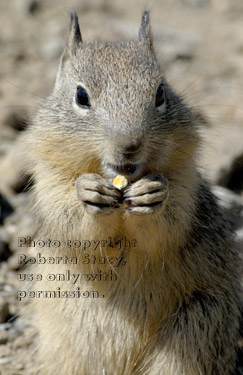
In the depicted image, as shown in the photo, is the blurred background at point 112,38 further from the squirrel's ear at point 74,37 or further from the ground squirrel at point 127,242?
the ground squirrel at point 127,242

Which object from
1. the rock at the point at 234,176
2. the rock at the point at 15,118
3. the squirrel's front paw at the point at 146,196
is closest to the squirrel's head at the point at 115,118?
the squirrel's front paw at the point at 146,196

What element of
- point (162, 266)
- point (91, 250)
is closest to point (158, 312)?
point (162, 266)

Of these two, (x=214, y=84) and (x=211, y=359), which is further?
(x=214, y=84)

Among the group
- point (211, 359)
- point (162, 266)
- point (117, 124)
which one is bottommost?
point (211, 359)

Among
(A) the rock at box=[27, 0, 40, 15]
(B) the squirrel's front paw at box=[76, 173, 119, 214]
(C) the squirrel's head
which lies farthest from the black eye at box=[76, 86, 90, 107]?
(A) the rock at box=[27, 0, 40, 15]

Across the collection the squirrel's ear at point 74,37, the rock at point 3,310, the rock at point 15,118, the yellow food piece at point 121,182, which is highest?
the squirrel's ear at point 74,37

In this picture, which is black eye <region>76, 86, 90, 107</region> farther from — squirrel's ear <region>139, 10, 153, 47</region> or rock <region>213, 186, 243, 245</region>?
rock <region>213, 186, 243, 245</region>

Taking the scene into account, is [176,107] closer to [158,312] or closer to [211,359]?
[158,312]

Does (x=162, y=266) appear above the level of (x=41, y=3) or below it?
below
